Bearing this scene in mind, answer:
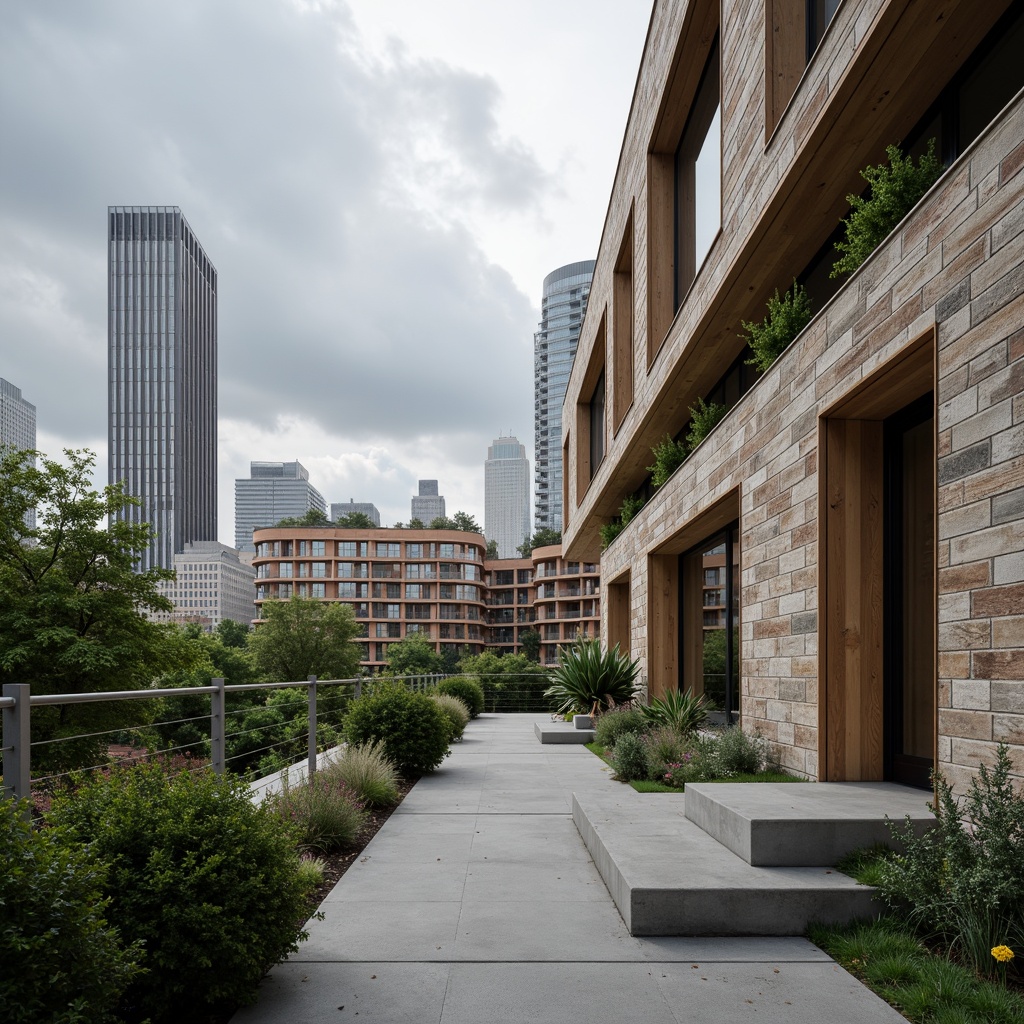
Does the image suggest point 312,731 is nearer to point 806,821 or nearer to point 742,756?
point 742,756

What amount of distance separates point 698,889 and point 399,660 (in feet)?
228

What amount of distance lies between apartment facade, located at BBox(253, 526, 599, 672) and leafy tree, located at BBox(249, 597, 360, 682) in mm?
22799

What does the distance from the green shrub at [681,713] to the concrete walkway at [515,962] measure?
13.6ft

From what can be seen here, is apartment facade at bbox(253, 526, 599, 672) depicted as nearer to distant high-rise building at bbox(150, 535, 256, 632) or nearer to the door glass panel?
the door glass panel

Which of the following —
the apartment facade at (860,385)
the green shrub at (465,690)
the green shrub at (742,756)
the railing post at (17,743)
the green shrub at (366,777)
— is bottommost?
the green shrub at (465,690)

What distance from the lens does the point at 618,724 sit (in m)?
12.1

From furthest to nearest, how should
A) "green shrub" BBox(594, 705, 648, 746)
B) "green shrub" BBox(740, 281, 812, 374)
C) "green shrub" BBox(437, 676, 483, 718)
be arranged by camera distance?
"green shrub" BBox(437, 676, 483, 718) → "green shrub" BBox(594, 705, 648, 746) → "green shrub" BBox(740, 281, 812, 374)

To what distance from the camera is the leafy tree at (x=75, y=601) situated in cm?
2525

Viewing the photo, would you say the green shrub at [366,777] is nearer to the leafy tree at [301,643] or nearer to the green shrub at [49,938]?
→ the green shrub at [49,938]

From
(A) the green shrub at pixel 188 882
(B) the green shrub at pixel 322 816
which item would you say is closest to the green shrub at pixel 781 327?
(B) the green shrub at pixel 322 816

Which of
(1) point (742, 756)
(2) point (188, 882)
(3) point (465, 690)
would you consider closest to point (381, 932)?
(2) point (188, 882)

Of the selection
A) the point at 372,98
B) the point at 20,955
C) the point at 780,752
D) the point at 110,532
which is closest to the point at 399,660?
the point at 110,532

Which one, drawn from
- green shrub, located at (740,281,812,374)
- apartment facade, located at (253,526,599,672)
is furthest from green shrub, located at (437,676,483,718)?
apartment facade, located at (253,526,599,672)

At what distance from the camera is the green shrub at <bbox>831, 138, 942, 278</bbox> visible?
19.2 ft
